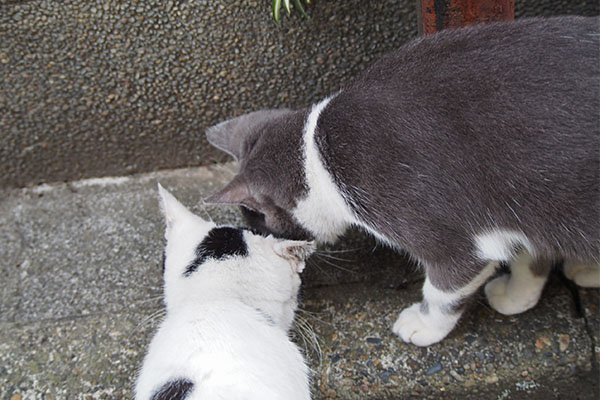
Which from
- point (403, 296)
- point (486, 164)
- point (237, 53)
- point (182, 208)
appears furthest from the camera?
point (237, 53)

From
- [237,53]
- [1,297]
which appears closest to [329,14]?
[237,53]

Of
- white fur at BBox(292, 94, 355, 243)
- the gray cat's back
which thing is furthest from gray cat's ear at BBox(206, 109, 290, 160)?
the gray cat's back

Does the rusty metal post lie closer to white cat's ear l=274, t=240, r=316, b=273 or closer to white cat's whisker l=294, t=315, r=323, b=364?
white cat's ear l=274, t=240, r=316, b=273

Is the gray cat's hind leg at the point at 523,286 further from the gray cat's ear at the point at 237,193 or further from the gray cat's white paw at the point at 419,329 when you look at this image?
the gray cat's ear at the point at 237,193

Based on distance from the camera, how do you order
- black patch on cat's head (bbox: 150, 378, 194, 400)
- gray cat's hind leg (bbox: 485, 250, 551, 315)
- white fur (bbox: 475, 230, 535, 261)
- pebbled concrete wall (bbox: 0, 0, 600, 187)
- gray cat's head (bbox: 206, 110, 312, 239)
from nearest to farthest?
1. black patch on cat's head (bbox: 150, 378, 194, 400)
2. white fur (bbox: 475, 230, 535, 261)
3. gray cat's head (bbox: 206, 110, 312, 239)
4. gray cat's hind leg (bbox: 485, 250, 551, 315)
5. pebbled concrete wall (bbox: 0, 0, 600, 187)

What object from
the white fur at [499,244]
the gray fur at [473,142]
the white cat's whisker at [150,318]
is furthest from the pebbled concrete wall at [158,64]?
the white fur at [499,244]

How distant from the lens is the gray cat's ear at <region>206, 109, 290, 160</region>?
1.72 metres

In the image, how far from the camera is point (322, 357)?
1.64 m

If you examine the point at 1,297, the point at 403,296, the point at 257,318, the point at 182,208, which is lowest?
the point at 403,296

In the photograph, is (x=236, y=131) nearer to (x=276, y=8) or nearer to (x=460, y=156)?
(x=276, y=8)

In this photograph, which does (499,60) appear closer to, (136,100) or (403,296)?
(403,296)

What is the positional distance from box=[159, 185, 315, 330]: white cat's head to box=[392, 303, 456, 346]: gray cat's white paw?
1.17 ft

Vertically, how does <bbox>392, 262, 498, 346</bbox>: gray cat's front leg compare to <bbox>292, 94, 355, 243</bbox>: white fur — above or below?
below

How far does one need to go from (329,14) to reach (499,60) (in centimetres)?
73
